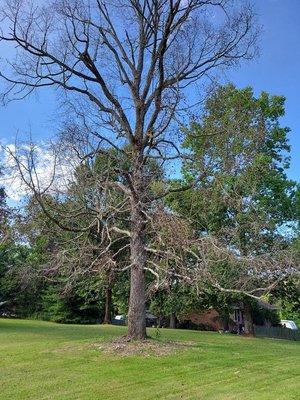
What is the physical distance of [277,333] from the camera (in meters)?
33.5

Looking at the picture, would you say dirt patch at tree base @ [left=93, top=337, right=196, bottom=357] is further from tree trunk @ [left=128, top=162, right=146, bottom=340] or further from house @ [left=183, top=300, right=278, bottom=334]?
house @ [left=183, top=300, right=278, bottom=334]

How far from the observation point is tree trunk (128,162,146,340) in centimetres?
1234

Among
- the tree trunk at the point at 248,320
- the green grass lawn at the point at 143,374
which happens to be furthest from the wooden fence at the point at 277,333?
the green grass lawn at the point at 143,374

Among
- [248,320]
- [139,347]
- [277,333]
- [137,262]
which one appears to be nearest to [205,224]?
[248,320]

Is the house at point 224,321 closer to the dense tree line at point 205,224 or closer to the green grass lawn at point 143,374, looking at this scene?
the dense tree line at point 205,224

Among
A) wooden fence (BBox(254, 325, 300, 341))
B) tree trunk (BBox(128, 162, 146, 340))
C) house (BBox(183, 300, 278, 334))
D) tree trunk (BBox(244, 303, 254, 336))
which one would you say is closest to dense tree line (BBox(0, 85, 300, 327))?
tree trunk (BBox(128, 162, 146, 340))

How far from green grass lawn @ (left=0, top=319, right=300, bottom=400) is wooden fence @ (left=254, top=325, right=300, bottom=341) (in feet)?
71.9

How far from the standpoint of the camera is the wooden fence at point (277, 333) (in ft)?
107

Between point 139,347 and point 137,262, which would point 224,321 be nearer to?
point 137,262

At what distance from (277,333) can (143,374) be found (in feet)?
89.4

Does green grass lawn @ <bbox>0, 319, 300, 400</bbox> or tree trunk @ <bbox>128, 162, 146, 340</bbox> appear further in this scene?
tree trunk @ <bbox>128, 162, 146, 340</bbox>

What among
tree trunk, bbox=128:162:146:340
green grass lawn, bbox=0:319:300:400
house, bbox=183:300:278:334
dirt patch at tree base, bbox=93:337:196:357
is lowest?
green grass lawn, bbox=0:319:300:400

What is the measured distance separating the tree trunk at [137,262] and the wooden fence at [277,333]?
21714 mm

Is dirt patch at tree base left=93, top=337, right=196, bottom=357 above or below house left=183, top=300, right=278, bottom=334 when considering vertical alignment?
below
